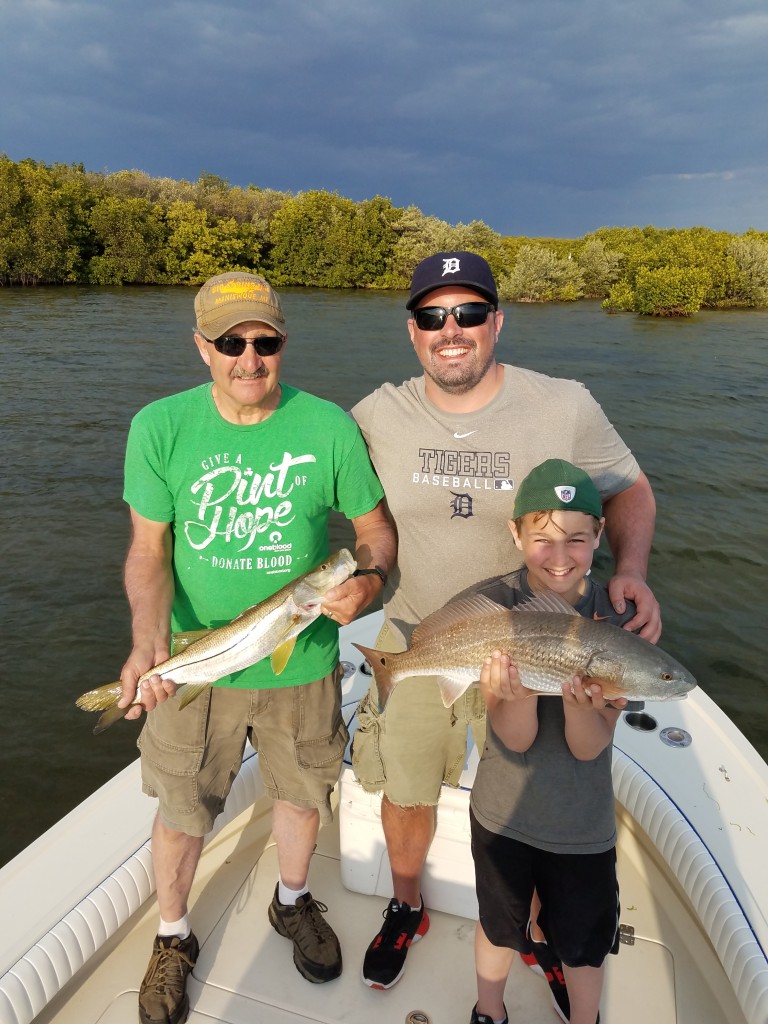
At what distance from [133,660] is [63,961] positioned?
125 centimetres

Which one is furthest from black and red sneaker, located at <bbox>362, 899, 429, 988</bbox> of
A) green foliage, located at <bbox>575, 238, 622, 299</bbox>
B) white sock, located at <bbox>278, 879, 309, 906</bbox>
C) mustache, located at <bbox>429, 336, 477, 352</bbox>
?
green foliage, located at <bbox>575, 238, 622, 299</bbox>

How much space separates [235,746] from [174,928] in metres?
0.90

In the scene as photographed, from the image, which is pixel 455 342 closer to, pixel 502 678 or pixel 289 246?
pixel 502 678

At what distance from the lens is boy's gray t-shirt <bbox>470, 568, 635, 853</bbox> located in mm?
2477

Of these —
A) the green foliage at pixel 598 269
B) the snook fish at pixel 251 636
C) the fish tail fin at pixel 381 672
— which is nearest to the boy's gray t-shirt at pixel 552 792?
the fish tail fin at pixel 381 672

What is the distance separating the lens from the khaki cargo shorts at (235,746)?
2865mm

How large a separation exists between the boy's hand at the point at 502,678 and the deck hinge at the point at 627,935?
1839mm

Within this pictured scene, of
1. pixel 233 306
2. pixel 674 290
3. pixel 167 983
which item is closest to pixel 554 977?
pixel 167 983

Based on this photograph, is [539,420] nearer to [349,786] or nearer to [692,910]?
[349,786]

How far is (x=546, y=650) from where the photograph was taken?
231 centimetres

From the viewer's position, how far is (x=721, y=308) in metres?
48.9

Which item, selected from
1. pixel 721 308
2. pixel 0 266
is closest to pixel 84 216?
pixel 0 266

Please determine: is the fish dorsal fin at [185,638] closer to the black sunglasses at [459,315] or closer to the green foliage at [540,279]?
the black sunglasses at [459,315]

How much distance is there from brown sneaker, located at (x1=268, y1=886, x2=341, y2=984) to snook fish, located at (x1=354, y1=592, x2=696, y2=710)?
4.88 feet
